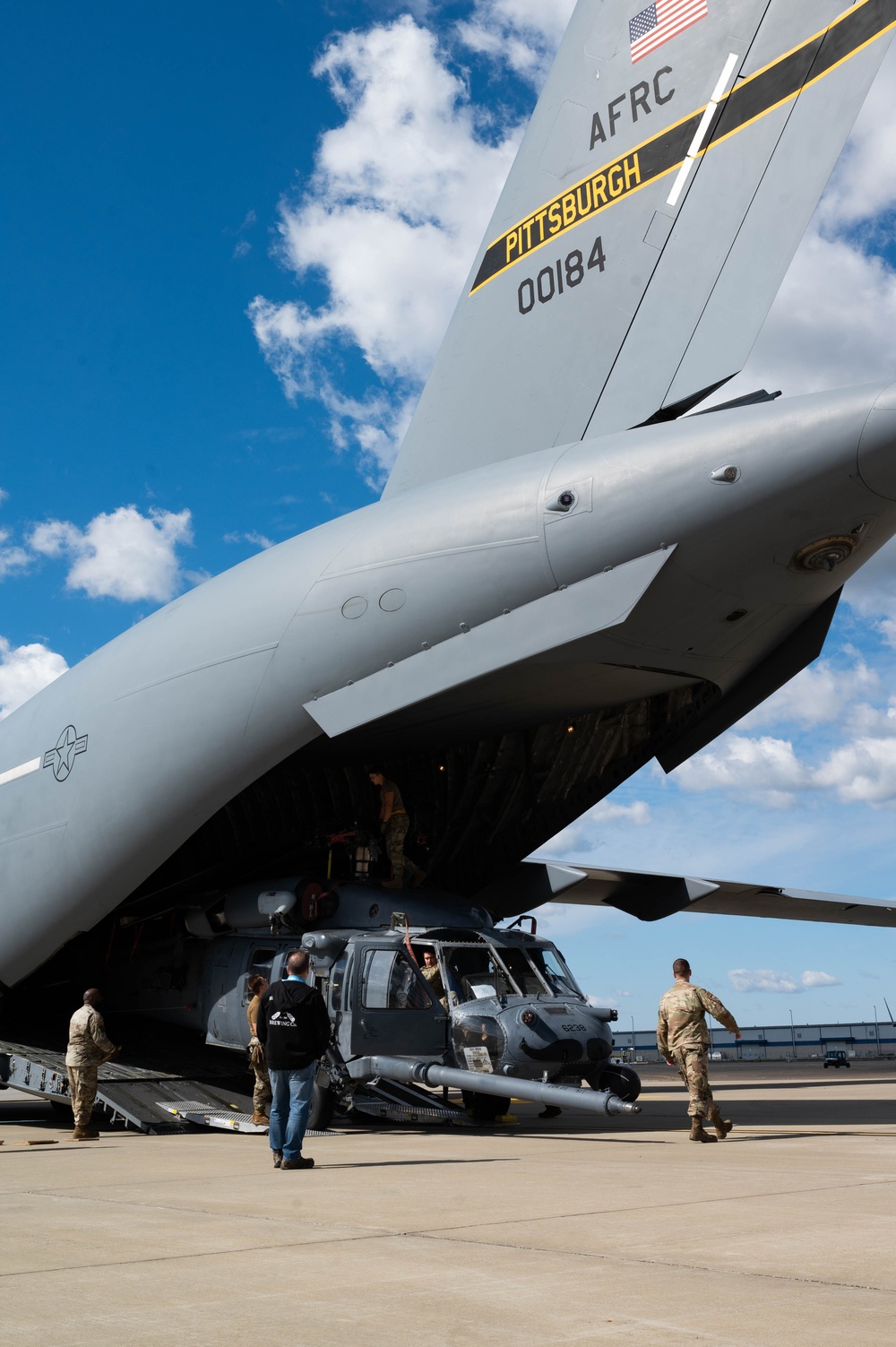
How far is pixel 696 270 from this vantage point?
35.2 ft

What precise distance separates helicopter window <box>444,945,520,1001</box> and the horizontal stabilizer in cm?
245

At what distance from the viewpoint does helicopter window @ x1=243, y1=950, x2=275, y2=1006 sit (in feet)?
42.2

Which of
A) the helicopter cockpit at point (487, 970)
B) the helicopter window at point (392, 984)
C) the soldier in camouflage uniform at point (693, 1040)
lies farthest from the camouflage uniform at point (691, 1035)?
the helicopter window at point (392, 984)

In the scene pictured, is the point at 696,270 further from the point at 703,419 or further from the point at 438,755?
the point at 438,755

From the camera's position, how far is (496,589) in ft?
34.4

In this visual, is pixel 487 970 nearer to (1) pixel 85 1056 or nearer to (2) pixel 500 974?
(2) pixel 500 974

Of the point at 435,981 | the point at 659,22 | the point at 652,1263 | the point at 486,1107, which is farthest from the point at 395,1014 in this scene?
the point at 659,22

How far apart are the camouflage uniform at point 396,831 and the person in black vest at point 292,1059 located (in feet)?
16.2

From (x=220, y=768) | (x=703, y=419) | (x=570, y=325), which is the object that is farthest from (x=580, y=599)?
(x=220, y=768)

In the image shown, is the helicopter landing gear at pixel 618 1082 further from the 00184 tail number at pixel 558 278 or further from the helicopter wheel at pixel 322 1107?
the 00184 tail number at pixel 558 278

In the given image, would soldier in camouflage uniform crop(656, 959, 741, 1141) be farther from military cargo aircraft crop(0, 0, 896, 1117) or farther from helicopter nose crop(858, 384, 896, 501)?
helicopter nose crop(858, 384, 896, 501)

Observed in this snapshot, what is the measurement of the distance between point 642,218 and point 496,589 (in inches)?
146

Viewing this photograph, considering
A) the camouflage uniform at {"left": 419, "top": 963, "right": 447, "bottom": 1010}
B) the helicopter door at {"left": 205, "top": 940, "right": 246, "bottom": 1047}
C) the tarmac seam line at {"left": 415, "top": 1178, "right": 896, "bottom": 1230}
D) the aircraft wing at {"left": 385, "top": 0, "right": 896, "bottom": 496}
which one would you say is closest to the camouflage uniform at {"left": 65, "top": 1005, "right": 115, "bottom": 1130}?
the helicopter door at {"left": 205, "top": 940, "right": 246, "bottom": 1047}

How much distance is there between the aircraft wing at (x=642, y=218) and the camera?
1012cm
